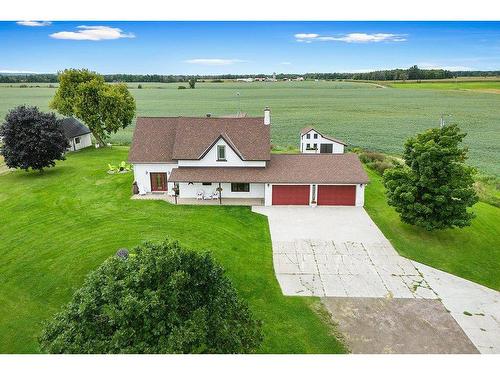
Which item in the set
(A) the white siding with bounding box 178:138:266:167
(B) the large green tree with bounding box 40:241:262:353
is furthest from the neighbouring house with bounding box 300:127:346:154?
(B) the large green tree with bounding box 40:241:262:353

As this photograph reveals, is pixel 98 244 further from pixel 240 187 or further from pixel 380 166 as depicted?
pixel 380 166

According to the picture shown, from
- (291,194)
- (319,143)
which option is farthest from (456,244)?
(319,143)

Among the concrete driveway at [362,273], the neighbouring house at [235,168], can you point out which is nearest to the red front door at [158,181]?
the neighbouring house at [235,168]

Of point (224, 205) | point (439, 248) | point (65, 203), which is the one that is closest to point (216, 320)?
point (439, 248)

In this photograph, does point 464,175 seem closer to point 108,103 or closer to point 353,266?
point 353,266

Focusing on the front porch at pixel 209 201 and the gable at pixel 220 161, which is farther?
the gable at pixel 220 161

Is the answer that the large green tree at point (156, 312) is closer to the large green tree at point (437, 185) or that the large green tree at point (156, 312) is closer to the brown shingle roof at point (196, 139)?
the large green tree at point (437, 185)
